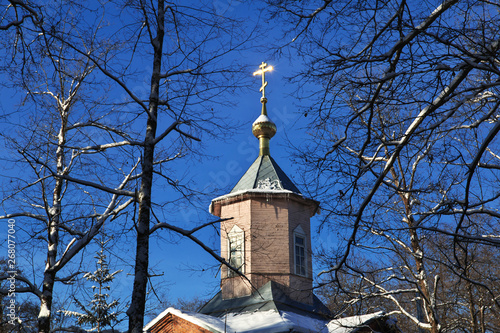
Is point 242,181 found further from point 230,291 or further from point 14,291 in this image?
point 14,291

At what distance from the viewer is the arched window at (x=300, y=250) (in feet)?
63.1

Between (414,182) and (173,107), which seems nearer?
(173,107)

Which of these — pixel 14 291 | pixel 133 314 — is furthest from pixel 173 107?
pixel 14 291

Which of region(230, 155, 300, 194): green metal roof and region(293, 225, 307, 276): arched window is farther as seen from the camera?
region(230, 155, 300, 194): green metal roof

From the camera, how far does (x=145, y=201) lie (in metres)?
6.91

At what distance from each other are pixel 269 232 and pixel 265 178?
2.26m

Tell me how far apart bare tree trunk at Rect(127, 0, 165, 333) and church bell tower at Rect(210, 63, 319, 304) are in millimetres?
11313

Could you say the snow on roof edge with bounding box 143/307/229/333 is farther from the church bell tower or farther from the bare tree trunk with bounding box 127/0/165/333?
the bare tree trunk with bounding box 127/0/165/333

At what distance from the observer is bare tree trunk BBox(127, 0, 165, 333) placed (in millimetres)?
6332

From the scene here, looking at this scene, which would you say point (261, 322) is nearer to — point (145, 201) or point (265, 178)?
point (265, 178)

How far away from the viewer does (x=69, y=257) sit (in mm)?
9727

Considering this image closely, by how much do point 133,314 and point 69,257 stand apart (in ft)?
13.0

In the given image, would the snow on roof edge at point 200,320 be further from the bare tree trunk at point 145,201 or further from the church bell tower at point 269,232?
the bare tree trunk at point 145,201

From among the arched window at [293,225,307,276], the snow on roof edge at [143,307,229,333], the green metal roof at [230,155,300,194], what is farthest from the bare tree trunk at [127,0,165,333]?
the arched window at [293,225,307,276]
